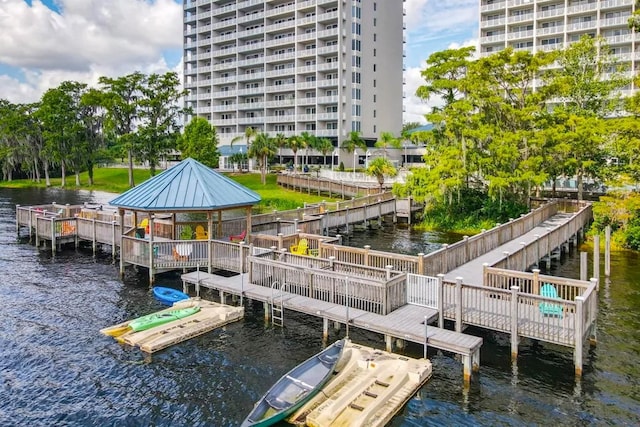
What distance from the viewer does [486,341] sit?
55.4ft

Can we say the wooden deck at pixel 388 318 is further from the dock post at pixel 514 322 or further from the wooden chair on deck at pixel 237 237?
the wooden chair on deck at pixel 237 237

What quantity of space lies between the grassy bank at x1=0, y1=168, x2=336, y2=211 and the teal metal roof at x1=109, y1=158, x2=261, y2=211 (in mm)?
24451

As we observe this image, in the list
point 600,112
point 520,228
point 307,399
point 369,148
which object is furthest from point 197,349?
point 369,148

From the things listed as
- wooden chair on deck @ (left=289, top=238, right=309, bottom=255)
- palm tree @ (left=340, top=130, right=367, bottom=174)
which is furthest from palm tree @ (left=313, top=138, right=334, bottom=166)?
wooden chair on deck @ (left=289, top=238, right=309, bottom=255)

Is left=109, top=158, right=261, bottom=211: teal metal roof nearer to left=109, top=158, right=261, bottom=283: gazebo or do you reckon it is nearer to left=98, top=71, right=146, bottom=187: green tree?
left=109, top=158, right=261, bottom=283: gazebo

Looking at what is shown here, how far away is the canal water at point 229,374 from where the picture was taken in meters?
12.8

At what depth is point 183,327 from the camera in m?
17.9

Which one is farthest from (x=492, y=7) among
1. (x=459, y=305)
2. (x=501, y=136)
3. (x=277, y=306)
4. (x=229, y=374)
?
(x=229, y=374)

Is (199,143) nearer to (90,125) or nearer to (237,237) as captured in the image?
(90,125)

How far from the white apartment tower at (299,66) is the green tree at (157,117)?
82.3ft

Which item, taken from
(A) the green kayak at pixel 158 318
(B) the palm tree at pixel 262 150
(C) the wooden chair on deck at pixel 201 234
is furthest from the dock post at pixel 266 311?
(B) the palm tree at pixel 262 150

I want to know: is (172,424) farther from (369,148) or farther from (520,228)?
(369,148)

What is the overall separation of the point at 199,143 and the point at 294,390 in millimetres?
57702

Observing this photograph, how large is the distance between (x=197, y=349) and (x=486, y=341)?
367 inches
